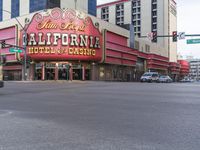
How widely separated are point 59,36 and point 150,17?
65.7 metres

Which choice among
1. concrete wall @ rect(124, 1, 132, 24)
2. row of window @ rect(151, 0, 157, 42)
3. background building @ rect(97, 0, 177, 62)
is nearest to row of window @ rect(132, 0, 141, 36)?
background building @ rect(97, 0, 177, 62)

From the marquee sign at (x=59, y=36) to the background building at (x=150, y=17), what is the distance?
48.5 metres

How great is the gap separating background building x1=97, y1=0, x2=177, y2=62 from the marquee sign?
48478 millimetres

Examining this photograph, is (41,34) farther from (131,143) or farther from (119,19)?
(119,19)

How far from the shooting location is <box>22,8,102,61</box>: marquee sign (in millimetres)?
52375

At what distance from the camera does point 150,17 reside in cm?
11188

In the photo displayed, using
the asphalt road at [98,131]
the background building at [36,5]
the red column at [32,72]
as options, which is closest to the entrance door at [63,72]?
the red column at [32,72]

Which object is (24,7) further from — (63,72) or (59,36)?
(63,72)

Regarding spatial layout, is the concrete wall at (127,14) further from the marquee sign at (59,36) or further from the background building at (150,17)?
the marquee sign at (59,36)

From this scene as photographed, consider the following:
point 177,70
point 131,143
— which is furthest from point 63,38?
point 177,70

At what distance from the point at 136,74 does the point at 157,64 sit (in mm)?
18129

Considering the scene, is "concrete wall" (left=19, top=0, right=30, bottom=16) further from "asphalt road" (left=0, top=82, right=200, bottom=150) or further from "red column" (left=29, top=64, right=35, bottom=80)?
"asphalt road" (left=0, top=82, right=200, bottom=150)

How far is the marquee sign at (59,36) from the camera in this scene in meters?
52.4

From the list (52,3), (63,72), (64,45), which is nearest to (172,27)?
(52,3)
